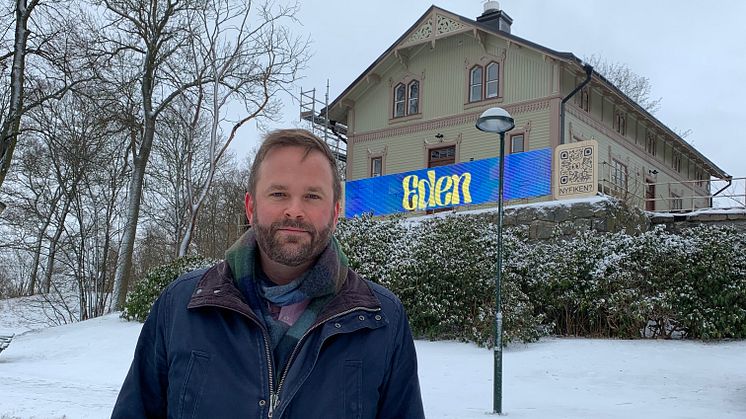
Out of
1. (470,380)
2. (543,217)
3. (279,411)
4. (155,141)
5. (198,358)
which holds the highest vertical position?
(155,141)

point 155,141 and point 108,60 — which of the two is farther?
point 155,141

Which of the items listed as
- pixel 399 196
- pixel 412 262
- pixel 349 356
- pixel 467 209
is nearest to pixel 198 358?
pixel 349 356

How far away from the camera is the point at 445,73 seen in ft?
74.9

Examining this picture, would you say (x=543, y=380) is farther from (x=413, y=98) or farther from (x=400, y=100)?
(x=400, y=100)

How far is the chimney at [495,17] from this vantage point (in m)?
23.5

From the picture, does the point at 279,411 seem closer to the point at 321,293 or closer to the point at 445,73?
the point at 321,293

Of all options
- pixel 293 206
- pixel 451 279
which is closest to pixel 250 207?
pixel 293 206

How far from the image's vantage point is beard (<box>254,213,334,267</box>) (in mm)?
1979

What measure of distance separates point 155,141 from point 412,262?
22041 mm

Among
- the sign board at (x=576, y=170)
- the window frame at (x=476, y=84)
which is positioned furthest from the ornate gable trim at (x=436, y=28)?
the sign board at (x=576, y=170)

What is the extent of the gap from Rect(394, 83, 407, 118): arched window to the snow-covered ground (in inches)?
530

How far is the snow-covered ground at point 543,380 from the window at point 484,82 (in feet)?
39.0

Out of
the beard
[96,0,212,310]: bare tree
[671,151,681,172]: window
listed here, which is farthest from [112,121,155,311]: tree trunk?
[671,151,681,172]: window

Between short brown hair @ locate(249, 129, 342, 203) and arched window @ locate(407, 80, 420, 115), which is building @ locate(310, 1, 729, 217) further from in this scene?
short brown hair @ locate(249, 129, 342, 203)
